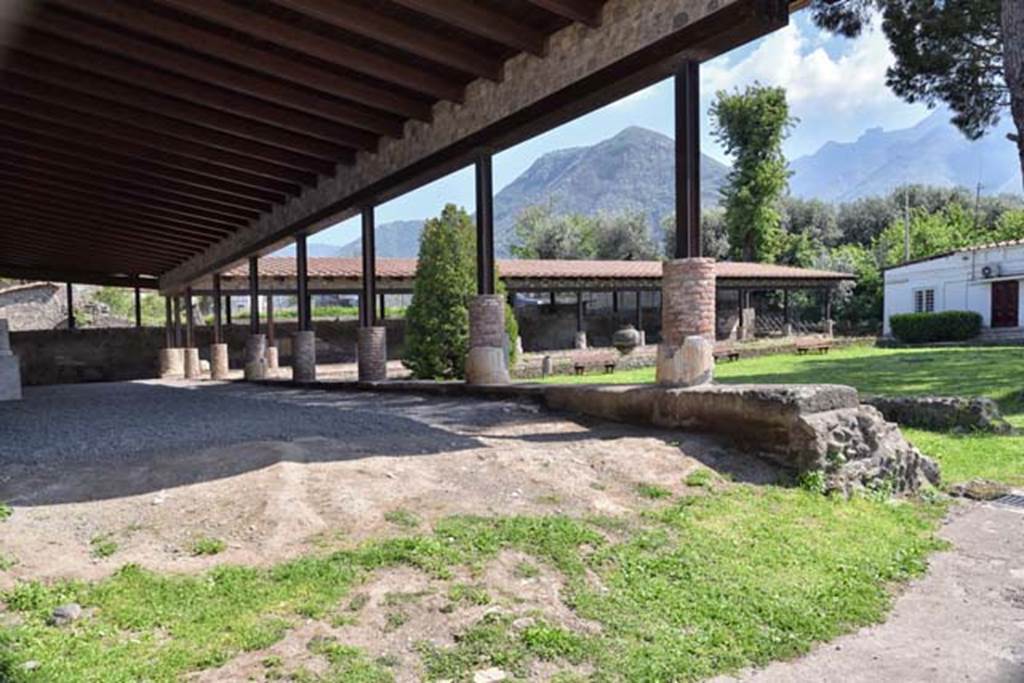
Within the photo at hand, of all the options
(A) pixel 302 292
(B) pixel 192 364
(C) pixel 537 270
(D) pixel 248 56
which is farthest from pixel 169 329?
(D) pixel 248 56

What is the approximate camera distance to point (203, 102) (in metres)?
8.44

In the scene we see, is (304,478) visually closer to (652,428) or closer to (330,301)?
(652,428)

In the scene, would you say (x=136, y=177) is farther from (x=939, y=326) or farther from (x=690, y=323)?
(x=939, y=326)

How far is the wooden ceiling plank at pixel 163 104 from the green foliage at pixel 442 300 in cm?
417

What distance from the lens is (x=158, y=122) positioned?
934 cm

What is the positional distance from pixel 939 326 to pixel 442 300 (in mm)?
21153

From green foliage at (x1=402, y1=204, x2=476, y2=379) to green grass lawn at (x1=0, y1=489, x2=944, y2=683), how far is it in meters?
10.7

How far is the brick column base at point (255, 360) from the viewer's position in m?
17.9

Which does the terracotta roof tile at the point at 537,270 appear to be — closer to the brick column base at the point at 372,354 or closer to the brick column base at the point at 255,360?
the brick column base at the point at 255,360

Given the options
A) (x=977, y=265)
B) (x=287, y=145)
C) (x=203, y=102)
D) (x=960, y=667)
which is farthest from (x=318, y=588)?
(x=977, y=265)

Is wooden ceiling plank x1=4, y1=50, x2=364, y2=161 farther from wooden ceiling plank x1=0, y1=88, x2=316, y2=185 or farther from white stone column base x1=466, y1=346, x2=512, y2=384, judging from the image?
white stone column base x1=466, y1=346, x2=512, y2=384

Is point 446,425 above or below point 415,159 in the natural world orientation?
below

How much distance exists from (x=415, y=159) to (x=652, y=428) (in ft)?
18.4


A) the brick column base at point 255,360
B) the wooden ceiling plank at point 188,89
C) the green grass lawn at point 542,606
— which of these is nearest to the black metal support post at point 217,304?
the brick column base at point 255,360
